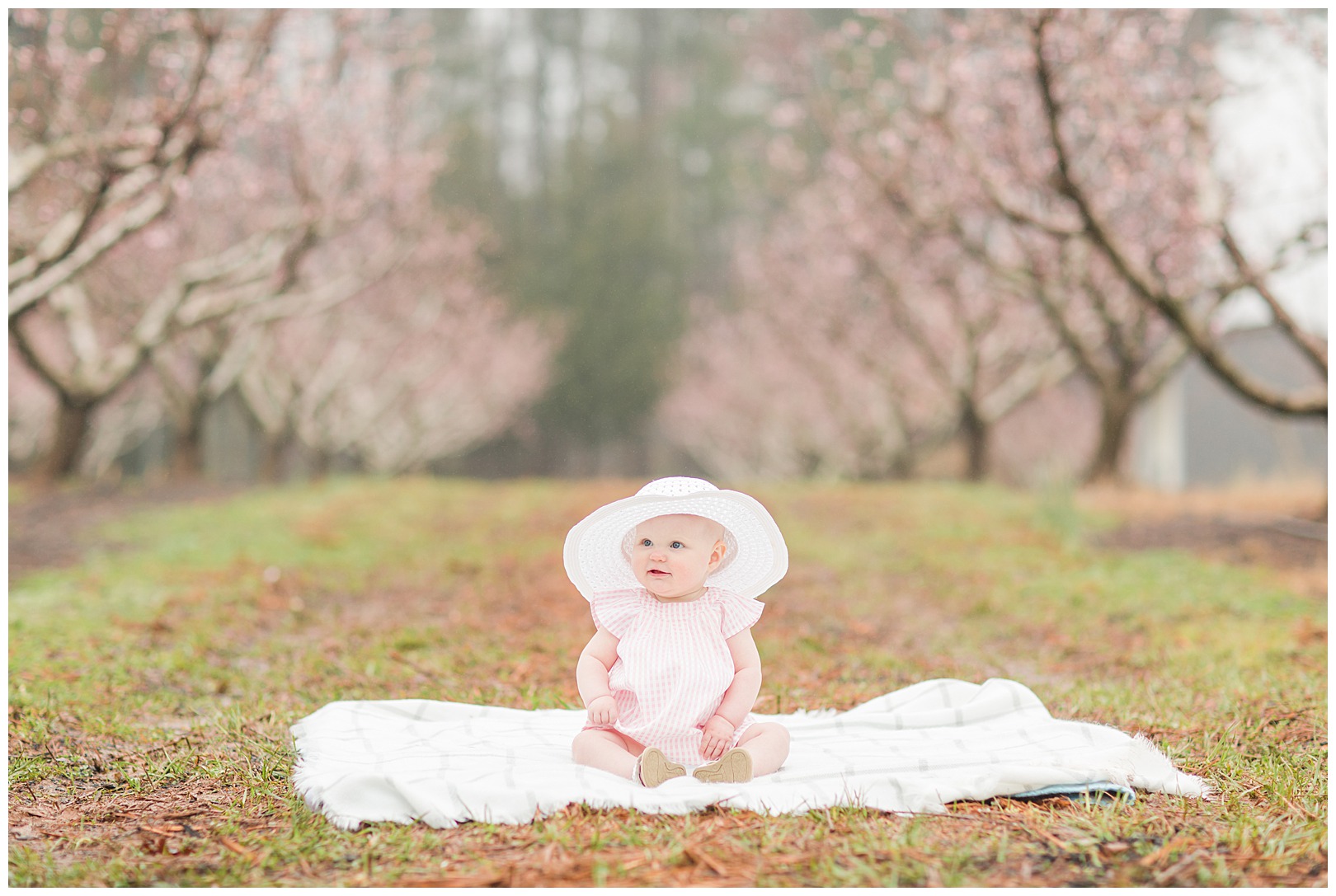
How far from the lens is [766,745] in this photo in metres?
3.21

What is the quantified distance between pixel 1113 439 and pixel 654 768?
1184 centimetres

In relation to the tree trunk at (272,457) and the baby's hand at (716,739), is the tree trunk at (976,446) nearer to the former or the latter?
the tree trunk at (272,457)

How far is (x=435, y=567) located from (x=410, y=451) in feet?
58.4

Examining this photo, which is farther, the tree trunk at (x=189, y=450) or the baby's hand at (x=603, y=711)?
the tree trunk at (x=189, y=450)

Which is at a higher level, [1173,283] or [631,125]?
[631,125]

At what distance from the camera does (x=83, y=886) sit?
2.50 metres

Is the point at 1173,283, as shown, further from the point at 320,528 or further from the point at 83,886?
the point at 83,886

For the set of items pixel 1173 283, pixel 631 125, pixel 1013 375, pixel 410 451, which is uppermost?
pixel 631 125

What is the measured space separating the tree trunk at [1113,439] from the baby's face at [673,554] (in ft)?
36.7

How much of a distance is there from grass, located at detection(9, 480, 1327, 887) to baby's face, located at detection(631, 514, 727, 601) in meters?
0.72

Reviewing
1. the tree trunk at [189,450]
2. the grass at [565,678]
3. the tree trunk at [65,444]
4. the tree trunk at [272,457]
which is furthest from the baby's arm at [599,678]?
the tree trunk at [272,457]

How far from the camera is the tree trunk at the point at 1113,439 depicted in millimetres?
13281

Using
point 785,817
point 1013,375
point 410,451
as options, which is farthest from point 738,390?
point 785,817

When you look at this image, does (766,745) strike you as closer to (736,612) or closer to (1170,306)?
(736,612)
